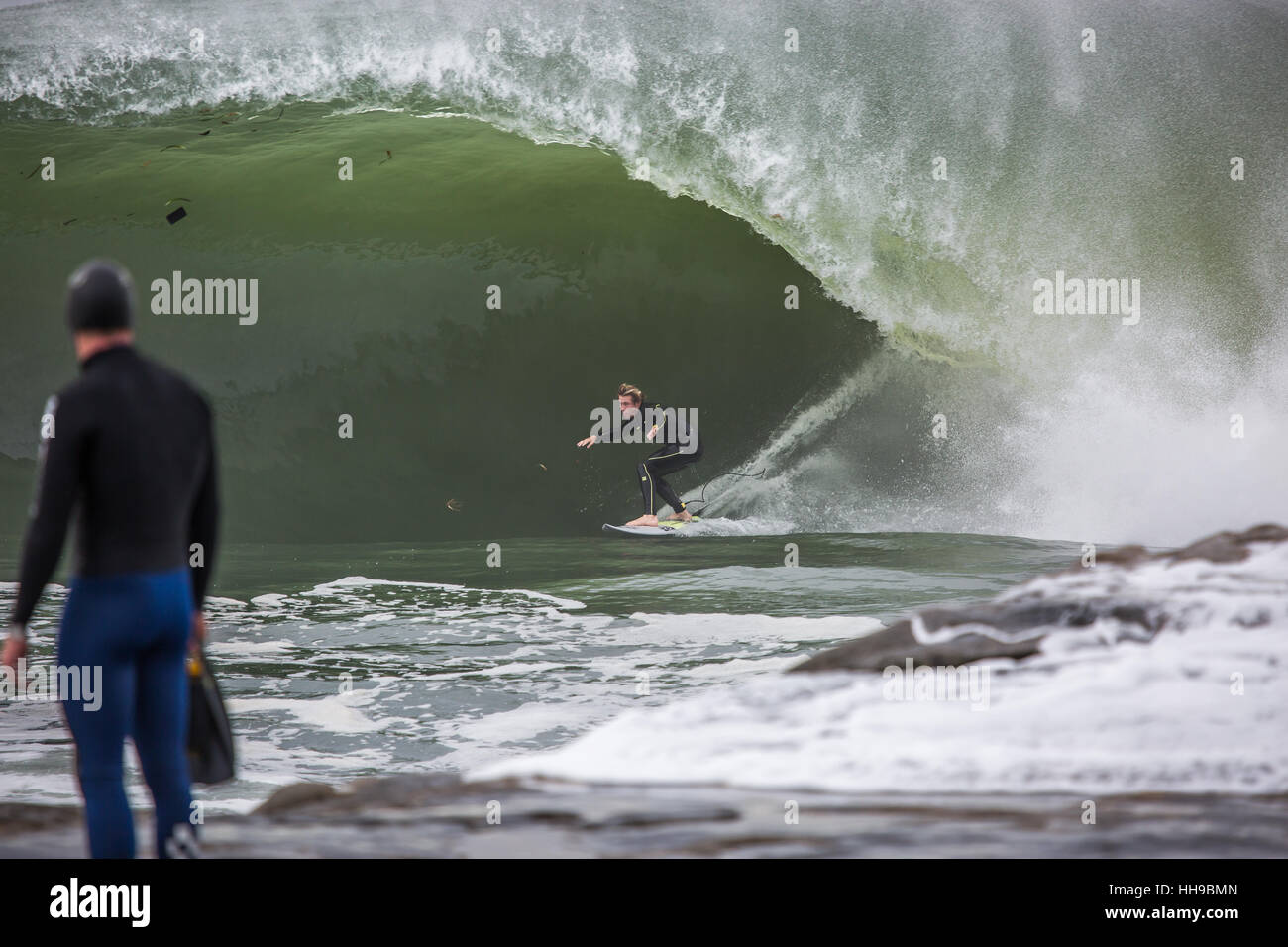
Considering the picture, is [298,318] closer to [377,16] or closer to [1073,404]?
[377,16]

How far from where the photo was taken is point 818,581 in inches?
377

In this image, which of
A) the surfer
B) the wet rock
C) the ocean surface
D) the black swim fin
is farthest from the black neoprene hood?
the ocean surface

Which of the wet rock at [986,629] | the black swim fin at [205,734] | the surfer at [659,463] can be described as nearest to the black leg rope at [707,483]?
the surfer at [659,463]

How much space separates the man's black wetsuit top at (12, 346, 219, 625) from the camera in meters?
2.61

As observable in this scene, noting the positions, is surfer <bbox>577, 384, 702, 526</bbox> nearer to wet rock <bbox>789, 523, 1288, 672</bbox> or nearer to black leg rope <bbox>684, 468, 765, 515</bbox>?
black leg rope <bbox>684, 468, 765, 515</bbox>

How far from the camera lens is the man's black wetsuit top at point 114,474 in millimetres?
2611

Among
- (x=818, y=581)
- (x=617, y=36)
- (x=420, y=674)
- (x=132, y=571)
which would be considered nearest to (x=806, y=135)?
(x=617, y=36)

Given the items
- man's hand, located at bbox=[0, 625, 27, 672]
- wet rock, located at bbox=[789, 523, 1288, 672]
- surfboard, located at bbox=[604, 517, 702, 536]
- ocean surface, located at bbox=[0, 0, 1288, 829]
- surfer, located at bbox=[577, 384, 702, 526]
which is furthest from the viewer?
ocean surface, located at bbox=[0, 0, 1288, 829]

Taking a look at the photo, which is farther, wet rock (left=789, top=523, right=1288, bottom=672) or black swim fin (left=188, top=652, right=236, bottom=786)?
wet rock (left=789, top=523, right=1288, bottom=672)

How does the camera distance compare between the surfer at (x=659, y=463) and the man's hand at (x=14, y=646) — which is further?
the surfer at (x=659, y=463)

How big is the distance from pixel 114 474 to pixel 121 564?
0.19m

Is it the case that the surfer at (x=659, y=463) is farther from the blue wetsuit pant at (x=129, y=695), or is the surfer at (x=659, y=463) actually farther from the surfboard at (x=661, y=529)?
the blue wetsuit pant at (x=129, y=695)

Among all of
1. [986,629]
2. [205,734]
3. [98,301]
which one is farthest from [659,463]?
[98,301]

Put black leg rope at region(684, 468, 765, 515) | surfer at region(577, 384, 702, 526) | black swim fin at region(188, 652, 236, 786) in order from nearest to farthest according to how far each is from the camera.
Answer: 1. black swim fin at region(188, 652, 236, 786)
2. surfer at region(577, 384, 702, 526)
3. black leg rope at region(684, 468, 765, 515)
